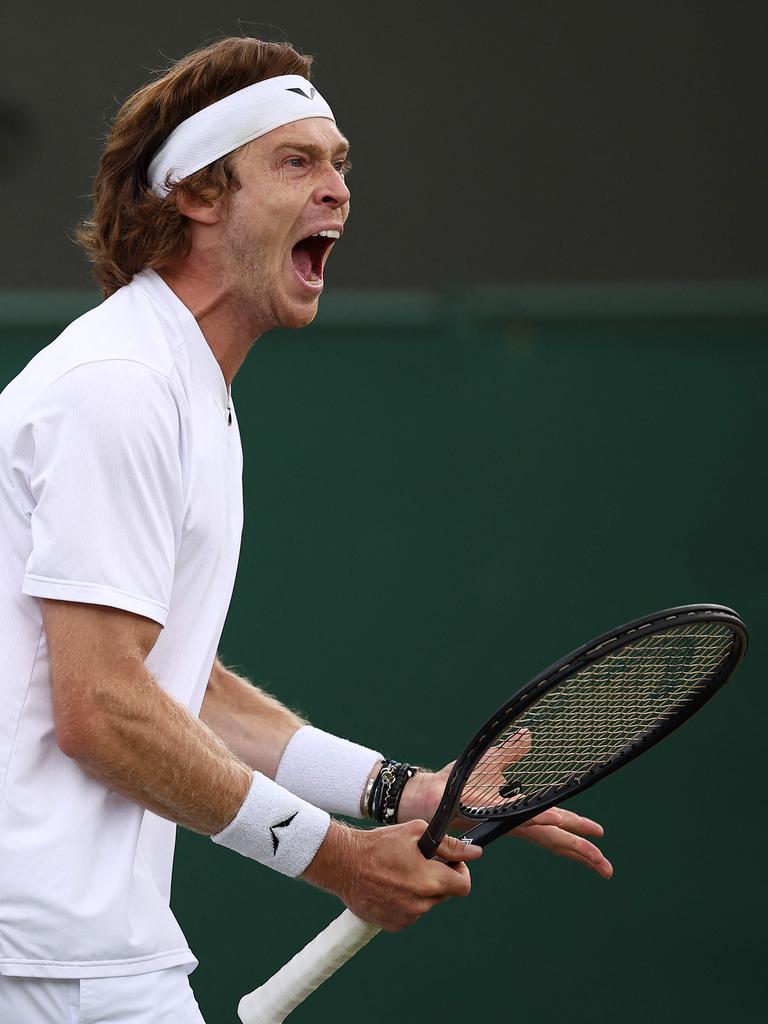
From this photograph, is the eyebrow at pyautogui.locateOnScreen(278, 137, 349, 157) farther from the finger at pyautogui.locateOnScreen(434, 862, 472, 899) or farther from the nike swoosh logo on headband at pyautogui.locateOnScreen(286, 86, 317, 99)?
the finger at pyautogui.locateOnScreen(434, 862, 472, 899)

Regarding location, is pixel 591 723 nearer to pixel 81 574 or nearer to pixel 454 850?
pixel 454 850

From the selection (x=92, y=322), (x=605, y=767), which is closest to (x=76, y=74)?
(x=92, y=322)

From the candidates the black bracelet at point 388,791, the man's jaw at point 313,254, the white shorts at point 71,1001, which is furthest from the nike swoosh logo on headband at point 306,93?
the white shorts at point 71,1001

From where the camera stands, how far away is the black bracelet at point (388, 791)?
211cm

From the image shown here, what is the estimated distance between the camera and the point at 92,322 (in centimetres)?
175

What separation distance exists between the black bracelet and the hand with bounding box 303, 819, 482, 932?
1.14 feet

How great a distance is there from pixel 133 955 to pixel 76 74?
234 centimetres

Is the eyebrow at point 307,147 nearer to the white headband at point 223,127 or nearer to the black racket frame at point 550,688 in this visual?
the white headband at point 223,127

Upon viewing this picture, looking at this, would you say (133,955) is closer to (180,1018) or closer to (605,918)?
(180,1018)

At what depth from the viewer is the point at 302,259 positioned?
2125mm

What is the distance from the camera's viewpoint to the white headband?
2.00 meters

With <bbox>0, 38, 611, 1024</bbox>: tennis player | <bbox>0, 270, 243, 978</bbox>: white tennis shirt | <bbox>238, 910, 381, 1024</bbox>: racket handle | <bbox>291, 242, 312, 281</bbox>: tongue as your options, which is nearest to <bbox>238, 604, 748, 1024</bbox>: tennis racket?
<bbox>238, 910, 381, 1024</bbox>: racket handle

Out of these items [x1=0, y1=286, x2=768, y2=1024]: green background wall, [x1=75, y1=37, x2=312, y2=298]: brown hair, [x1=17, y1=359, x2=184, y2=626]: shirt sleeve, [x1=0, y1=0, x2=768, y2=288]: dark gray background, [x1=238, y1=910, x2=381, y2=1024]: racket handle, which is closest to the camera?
[x1=17, y1=359, x2=184, y2=626]: shirt sleeve

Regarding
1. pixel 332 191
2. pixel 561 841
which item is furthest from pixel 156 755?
pixel 332 191
